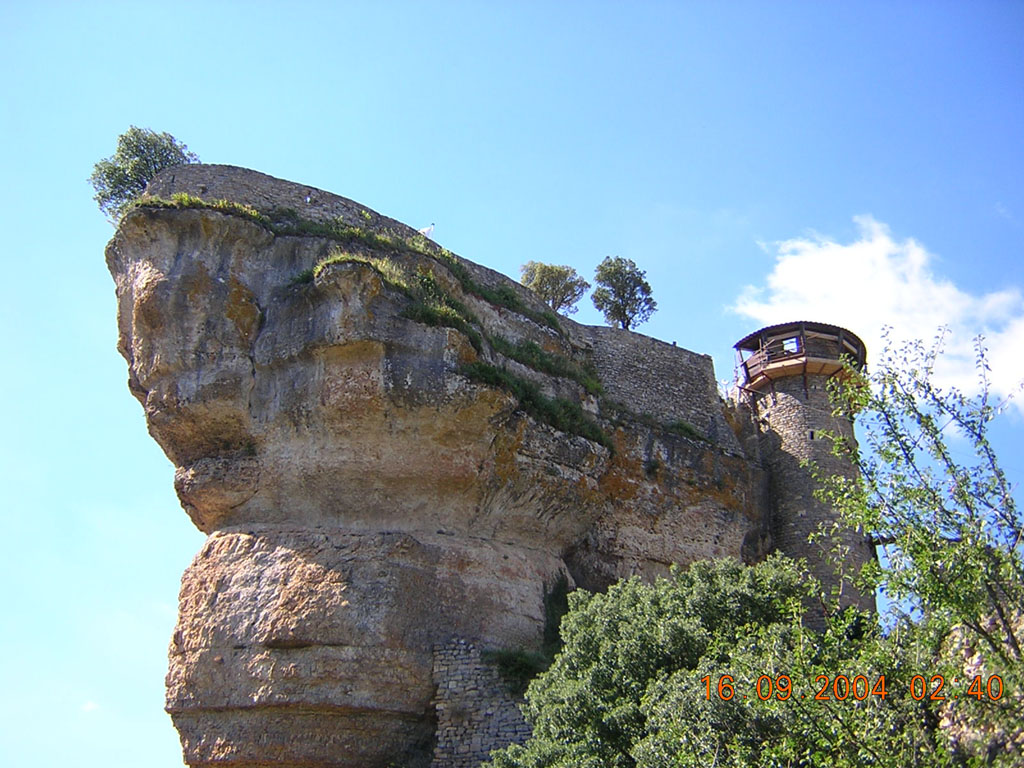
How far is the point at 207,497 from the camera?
655 inches

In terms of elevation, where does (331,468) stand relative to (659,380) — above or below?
below

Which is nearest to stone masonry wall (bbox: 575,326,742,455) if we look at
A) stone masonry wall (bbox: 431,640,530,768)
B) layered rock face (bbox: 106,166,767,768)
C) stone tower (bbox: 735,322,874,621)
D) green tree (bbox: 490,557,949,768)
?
stone tower (bbox: 735,322,874,621)

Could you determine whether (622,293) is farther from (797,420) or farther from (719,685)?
(719,685)

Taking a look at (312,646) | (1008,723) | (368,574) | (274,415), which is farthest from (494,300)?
(1008,723)

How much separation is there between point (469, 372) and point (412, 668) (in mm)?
4890

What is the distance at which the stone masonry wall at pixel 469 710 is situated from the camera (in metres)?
14.2

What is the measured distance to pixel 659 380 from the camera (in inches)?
925

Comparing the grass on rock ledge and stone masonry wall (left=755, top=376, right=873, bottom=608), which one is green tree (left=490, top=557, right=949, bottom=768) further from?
stone masonry wall (left=755, top=376, right=873, bottom=608)

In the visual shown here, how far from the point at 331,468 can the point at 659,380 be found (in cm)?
964

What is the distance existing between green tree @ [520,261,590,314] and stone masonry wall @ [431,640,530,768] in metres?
16.4

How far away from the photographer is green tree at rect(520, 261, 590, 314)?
30.4 m

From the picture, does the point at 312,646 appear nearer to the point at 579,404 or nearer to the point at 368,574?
the point at 368,574
